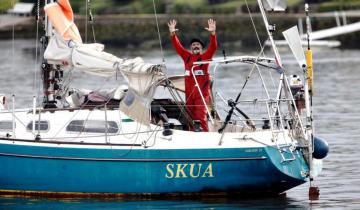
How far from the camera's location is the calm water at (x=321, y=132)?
22.7 meters

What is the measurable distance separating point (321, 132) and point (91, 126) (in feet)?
37.2

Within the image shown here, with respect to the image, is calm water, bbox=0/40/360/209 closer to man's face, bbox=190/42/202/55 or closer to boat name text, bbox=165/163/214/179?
boat name text, bbox=165/163/214/179

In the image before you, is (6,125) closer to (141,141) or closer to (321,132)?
(141,141)

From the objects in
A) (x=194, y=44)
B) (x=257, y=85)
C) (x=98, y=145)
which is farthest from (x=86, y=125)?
(x=257, y=85)

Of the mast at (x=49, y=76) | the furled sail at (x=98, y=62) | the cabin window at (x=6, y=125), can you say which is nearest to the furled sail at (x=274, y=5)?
the furled sail at (x=98, y=62)

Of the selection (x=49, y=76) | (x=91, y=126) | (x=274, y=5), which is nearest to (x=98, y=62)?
(x=91, y=126)

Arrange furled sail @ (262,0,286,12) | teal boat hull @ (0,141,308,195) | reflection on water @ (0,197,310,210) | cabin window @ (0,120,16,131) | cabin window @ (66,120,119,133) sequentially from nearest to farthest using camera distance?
1. teal boat hull @ (0,141,308,195)
2. reflection on water @ (0,197,310,210)
3. furled sail @ (262,0,286,12)
4. cabin window @ (66,120,119,133)
5. cabin window @ (0,120,16,131)

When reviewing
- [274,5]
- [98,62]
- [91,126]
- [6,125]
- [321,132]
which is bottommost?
[91,126]

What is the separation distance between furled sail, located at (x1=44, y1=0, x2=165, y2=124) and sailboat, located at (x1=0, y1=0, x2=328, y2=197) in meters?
0.02

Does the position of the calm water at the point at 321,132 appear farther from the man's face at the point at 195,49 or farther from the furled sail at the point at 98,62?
the man's face at the point at 195,49

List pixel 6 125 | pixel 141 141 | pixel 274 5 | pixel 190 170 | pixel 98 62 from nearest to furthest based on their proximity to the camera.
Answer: pixel 190 170 < pixel 141 141 < pixel 274 5 < pixel 98 62 < pixel 6 125

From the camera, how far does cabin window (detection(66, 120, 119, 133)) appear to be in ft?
75.7

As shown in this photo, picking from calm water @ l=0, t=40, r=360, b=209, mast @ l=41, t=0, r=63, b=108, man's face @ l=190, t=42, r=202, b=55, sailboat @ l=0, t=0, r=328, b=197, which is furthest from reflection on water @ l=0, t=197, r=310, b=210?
man's face @ l=190, t=42, r=202, b=55

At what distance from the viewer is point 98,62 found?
76.8ft
